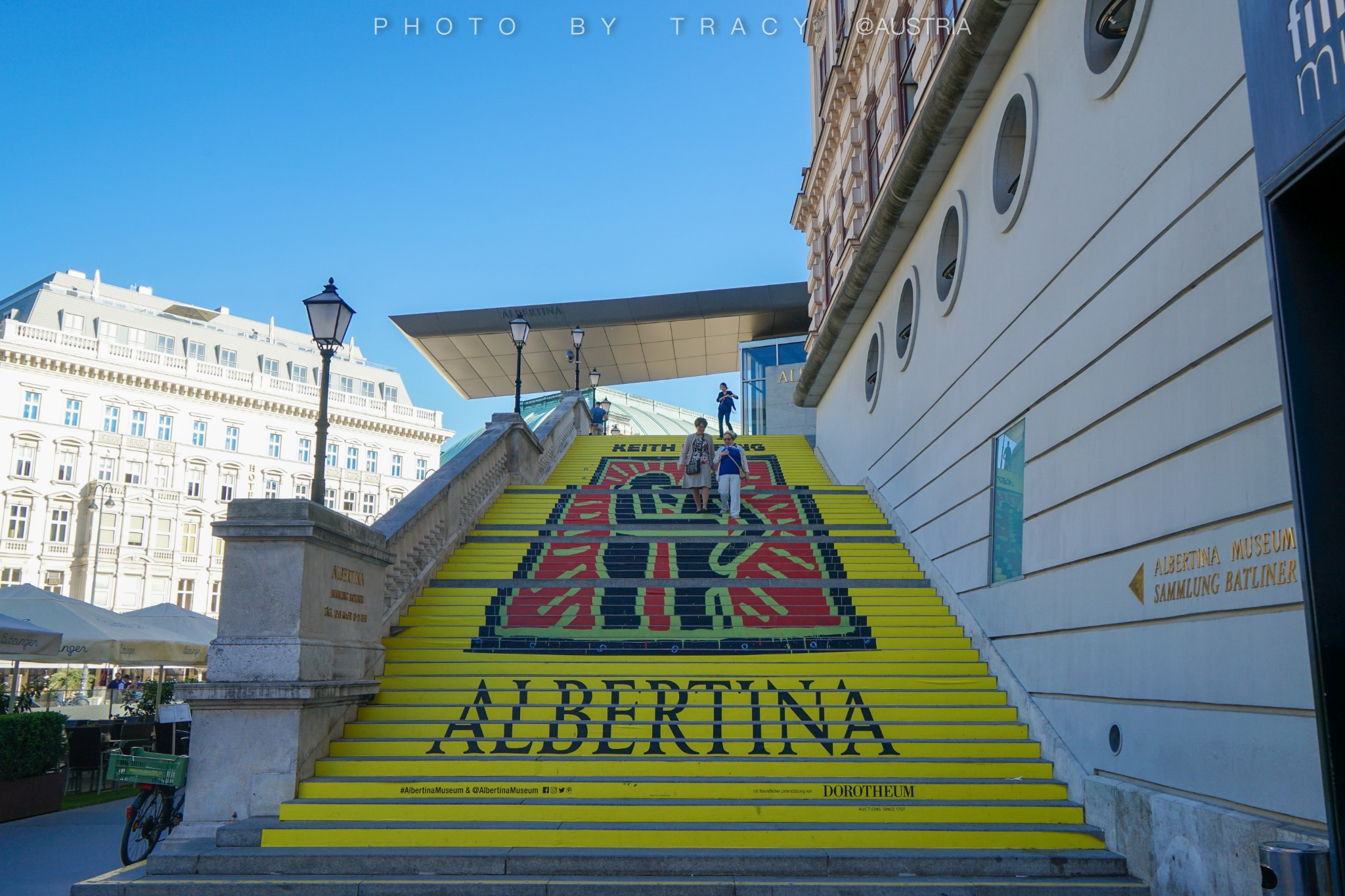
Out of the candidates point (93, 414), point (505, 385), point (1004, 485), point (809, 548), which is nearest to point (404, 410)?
point (93, 414)

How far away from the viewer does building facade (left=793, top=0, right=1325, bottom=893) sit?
5.76 m

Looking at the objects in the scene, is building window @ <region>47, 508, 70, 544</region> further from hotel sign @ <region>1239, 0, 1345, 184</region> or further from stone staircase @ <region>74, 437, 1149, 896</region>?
hotel sign @ <region>1239, 0, 1345, 184</region>

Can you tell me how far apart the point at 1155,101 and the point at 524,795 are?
23.9 feet

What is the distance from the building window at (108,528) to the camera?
5691cm

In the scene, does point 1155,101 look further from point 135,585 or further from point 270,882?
point 135,585

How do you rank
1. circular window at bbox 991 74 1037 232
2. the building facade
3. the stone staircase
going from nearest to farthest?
the building facade → the stone staircase → circular window at bbox 991 74 1037 232

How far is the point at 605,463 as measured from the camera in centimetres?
2328

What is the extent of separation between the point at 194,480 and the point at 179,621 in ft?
162

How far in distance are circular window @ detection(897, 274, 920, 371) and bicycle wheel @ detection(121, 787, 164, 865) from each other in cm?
1105

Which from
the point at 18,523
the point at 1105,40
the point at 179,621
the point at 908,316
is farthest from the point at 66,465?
the point at 1105,40

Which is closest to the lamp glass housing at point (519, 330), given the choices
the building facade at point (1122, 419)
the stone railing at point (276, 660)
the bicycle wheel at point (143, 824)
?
the building facade at point (1122, 419)

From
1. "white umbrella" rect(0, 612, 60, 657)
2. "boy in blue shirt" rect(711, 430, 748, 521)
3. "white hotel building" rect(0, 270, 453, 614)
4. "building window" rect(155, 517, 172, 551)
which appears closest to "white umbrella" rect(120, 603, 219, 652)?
"white umbrella" rect(0, 612, 60, 657)

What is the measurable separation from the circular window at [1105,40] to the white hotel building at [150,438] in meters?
48.4

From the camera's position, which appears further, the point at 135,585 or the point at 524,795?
the point at 135,585
